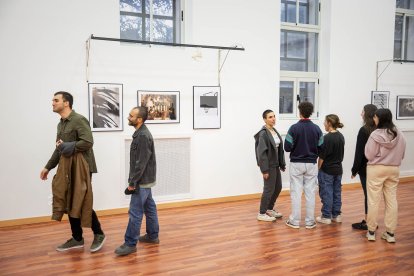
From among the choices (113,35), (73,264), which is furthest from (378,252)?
(113,35)

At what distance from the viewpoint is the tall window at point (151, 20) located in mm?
6088

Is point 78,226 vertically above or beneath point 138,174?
beneath

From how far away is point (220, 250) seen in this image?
14.3 ft

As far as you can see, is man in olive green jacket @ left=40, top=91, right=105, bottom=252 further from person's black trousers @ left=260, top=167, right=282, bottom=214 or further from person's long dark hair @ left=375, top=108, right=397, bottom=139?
person's long dark hair @ left=375, top=108, right=397, bottom=139

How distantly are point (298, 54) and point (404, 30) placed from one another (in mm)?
2733

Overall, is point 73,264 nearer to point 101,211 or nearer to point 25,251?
point 25,251

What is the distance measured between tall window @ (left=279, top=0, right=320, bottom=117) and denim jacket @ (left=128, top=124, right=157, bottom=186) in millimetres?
3881

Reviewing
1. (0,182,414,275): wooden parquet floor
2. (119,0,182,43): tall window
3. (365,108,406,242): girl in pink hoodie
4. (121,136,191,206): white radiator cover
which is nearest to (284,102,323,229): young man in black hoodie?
(0,182,414,275): wooden parquet floor

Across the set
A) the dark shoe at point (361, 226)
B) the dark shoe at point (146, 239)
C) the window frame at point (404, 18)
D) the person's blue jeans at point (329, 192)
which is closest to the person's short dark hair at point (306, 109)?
the person's blue jeans at point (329, 192)

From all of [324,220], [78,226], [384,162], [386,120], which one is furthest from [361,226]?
[78,226]

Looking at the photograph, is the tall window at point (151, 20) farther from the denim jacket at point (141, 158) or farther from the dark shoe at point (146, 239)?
the dark shoe at point (146, 239)

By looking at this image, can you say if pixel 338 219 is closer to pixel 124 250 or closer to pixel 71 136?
pixel 124 250

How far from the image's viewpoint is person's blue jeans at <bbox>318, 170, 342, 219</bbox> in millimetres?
5227

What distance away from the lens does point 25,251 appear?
170 inches
